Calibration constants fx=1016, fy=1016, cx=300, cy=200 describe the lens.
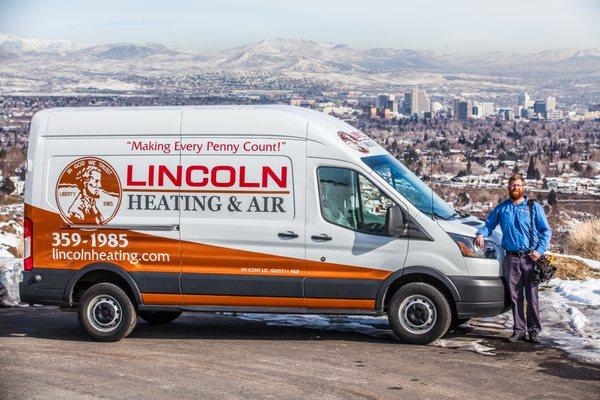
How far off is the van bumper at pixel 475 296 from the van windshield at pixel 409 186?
699 millimetres

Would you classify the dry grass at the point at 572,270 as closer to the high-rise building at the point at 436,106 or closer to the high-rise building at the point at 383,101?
the high-rise building at the point at 383,101

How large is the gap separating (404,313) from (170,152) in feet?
8.84

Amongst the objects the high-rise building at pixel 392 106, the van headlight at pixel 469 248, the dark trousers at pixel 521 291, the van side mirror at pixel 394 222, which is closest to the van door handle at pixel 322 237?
the van side mirror at pixel 394 222

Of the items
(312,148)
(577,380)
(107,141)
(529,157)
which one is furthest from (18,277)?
(529,157)

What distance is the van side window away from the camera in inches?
371

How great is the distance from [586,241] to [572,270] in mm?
3654

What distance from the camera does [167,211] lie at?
9.72 metres

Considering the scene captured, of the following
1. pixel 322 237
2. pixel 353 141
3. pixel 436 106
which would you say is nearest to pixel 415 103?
pixel 436 106

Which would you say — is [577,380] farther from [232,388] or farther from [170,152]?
[170,152]

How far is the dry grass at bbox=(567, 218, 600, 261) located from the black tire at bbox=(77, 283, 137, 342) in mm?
9561

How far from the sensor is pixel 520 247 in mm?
9445

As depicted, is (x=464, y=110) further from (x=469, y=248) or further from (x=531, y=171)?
(x=469, y=248)

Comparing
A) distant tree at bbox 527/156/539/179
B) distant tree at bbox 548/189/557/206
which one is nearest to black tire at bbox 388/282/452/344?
distant tree at bbox 548/189/557/206

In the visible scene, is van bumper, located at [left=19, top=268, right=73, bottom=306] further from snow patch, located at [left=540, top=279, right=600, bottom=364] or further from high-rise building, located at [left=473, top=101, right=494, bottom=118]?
high-rise building, located at [left=473, top=101, right=494, bottom=118]
